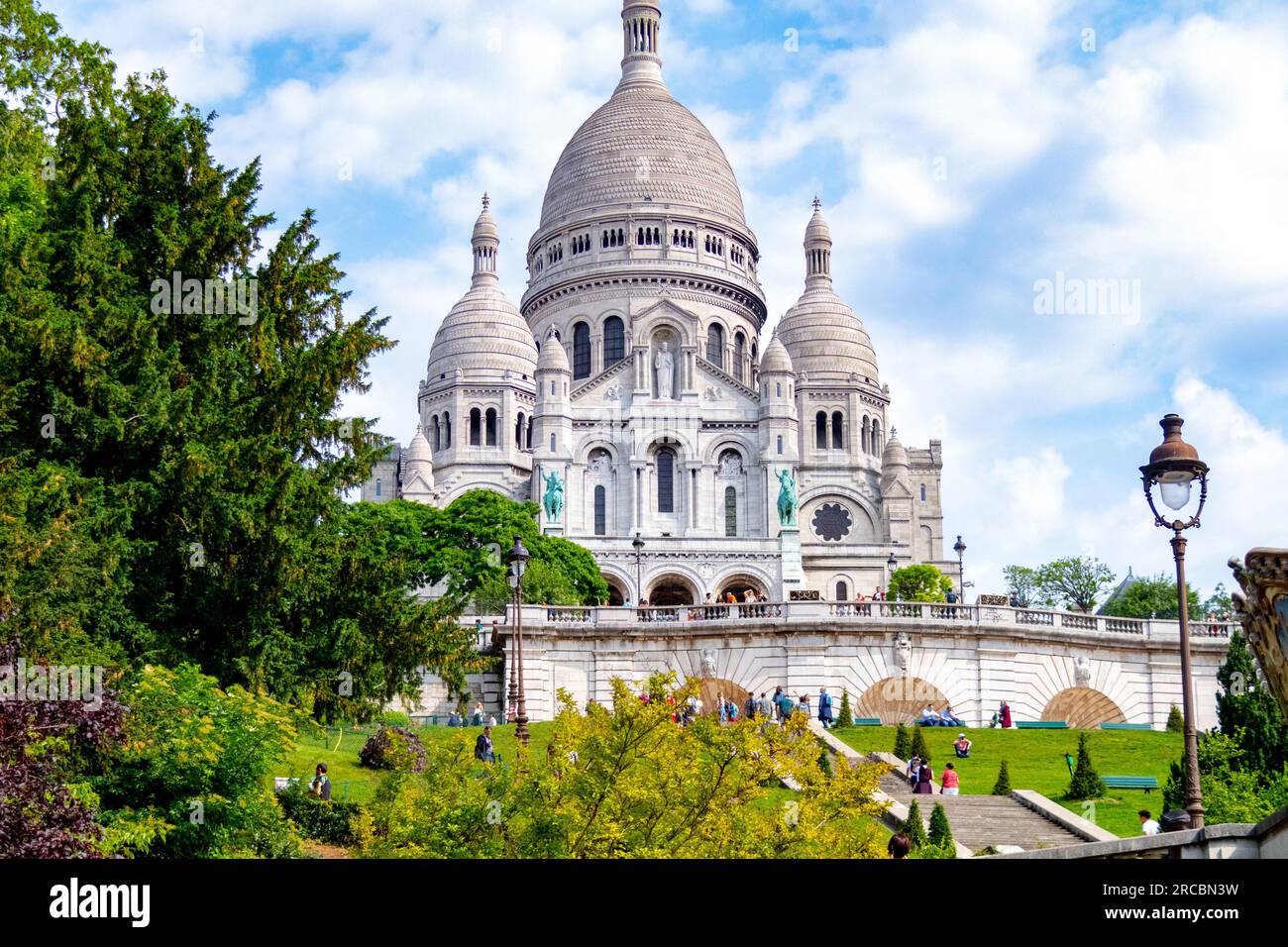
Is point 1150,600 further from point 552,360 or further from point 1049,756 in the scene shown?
point 1049,756

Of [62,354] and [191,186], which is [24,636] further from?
[191,186]

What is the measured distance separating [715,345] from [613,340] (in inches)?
232

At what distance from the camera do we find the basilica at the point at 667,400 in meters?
82.0

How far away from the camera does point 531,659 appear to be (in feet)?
138

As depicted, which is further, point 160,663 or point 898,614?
point 898,614

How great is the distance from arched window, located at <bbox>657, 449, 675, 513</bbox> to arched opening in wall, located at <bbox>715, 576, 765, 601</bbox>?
8220 mm

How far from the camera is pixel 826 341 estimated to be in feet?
309

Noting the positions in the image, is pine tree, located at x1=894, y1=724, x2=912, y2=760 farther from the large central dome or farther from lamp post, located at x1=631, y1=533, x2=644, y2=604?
the large central dome

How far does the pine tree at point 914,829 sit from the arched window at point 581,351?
7030cm

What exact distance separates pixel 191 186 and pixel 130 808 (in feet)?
33.7

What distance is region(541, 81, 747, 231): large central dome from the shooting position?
9856cm

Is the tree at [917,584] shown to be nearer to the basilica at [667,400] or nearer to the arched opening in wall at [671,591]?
the basilica at [667,400]

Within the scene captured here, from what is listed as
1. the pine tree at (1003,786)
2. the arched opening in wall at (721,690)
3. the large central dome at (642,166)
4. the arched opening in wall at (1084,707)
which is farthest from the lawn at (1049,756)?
the large central dome at (642,166)
